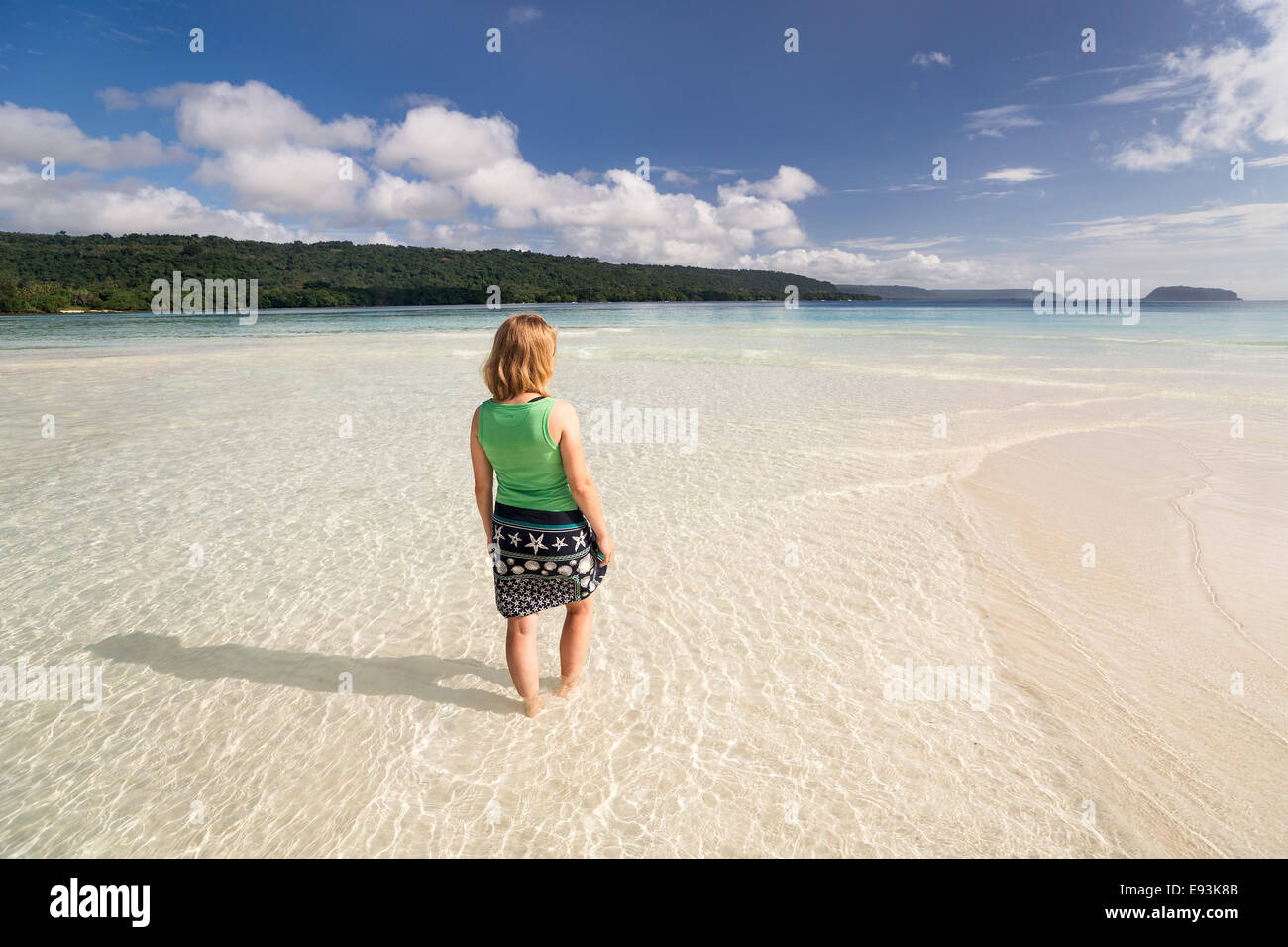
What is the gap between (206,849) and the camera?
248 cm

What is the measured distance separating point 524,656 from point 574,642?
310 mm

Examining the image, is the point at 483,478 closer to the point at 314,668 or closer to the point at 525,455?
the point at 525,455

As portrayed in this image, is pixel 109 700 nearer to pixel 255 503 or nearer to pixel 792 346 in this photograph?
pixel 255 503

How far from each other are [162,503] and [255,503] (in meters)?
1.00

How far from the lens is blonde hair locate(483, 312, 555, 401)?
264 cm

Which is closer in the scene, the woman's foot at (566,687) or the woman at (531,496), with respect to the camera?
the woman at (531,496)

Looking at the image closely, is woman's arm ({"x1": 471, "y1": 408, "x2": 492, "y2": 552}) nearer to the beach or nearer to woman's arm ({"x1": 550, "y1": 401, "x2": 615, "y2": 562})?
woman's arm ({"x1": 550, "y1": 401, "x2": 615, "y2": 562})

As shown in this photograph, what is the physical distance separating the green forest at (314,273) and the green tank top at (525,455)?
92.3m

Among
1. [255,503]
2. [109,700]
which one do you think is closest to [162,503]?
[255,503]

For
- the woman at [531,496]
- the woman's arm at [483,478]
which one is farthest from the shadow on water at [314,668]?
the woman's arm at [483,478]

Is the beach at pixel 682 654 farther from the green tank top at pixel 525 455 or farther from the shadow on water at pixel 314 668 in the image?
the green tank top at pixel 525 455

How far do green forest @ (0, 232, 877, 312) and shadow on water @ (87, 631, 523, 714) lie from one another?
295 ft

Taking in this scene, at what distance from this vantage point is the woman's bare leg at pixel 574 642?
3.21 m
